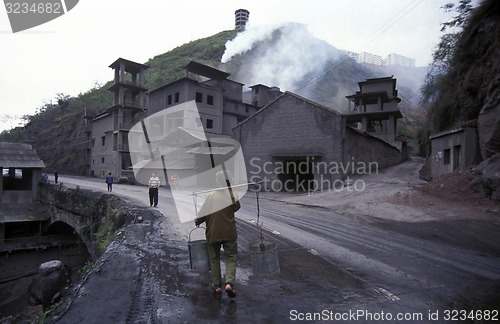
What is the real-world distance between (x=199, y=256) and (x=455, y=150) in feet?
56.7

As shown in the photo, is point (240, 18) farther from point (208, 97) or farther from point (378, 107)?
point (378, 107)

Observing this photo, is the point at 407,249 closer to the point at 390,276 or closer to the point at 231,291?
the point at 390,276

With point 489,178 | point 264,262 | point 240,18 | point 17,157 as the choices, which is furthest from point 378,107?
point 240,18

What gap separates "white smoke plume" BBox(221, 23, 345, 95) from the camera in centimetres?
8944

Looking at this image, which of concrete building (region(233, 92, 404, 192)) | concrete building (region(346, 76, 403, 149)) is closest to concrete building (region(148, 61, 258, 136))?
concrete building (region(233, 92, 404, 192))

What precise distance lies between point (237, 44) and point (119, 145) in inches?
2611

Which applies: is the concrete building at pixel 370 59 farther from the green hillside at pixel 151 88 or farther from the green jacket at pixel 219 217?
the green jacket at pixel 219 217

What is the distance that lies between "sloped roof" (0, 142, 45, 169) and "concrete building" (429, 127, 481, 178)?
28.2 m

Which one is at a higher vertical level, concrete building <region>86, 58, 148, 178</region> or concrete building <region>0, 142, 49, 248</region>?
concrete building <region>86, 58, 148, 178</region>

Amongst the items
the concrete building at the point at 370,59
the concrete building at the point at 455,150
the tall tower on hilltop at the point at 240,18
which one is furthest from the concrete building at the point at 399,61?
the concrete building at the point at 455,150

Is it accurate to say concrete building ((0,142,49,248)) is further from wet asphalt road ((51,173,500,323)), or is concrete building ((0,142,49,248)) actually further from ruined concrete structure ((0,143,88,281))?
wet asphalt road ((51,173,500,323))

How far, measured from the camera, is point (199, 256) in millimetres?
4793

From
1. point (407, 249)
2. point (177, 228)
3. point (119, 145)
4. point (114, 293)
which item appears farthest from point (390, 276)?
point (119, 145)

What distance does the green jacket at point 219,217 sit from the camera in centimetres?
455
